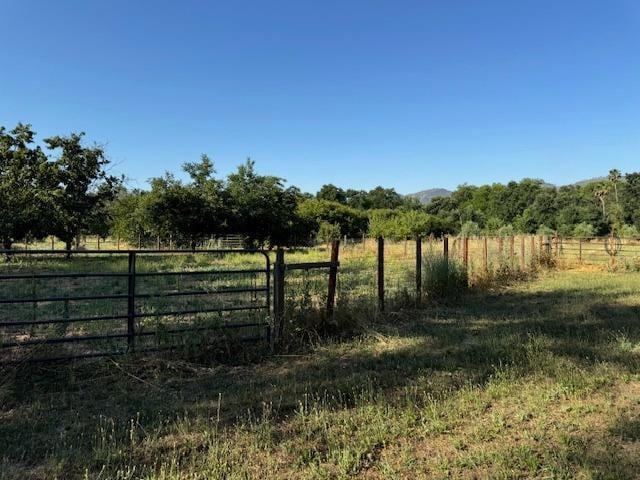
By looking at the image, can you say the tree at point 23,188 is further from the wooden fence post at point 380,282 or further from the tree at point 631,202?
the tree at point 631,202

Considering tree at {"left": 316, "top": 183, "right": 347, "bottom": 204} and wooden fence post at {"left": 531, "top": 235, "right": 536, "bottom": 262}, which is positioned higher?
tree at {"left": 316, "top": 183, "right": 347, "bottom": 204}

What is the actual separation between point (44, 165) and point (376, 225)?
4617 cm

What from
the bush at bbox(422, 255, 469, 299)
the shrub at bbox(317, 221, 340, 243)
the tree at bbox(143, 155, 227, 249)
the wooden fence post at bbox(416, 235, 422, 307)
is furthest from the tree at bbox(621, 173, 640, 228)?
the wooden fence post at bbox(416, 235, 422, 307)

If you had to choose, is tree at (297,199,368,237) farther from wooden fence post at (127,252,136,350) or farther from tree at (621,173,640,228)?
wooden fence post at (127,252,136,350)

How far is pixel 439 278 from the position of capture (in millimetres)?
10797

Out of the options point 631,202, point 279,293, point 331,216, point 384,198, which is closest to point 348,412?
point 279,293

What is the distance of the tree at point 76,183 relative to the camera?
28.8 meters

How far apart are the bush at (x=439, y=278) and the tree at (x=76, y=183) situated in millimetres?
23813

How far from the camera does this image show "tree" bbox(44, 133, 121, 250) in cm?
2883

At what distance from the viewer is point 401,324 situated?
27.5 ft

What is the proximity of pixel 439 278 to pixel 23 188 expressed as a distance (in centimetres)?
2572

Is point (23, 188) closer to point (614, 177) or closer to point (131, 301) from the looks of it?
point (131, 301)

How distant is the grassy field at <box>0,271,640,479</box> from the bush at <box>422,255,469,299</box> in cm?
371

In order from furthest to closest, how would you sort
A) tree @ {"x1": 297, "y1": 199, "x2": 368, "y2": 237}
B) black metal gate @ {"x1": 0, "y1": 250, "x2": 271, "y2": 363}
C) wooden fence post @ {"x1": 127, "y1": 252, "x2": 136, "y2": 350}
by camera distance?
tree @ {"x1": 297, "y1": 199, "x2": 368, "y2": 237} < wooden fence post @ {"x1": 127, "y1": 252, "x2": 136, "y2": 350} < black metal gate @ {"x1": 0, "y1": 250, "x2": 271, "y2": 363}
